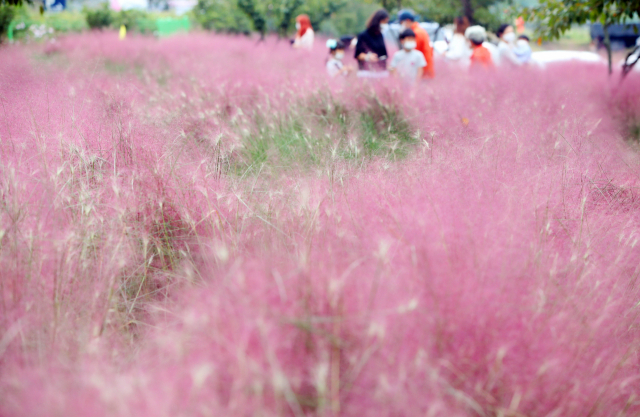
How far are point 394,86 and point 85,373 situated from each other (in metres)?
4.05

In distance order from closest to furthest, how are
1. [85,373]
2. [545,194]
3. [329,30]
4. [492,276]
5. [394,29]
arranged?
[85,373], [492,276], [545,194], [394,29], [329,30]

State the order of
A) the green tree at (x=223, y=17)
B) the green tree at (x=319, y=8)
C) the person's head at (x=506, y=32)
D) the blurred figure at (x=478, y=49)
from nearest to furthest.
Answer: the blurred figure at (x=478, y=49)
the person's head at (x=506, y=32)
the green tree at (x=319, y=8)
the green tree at (x=223, y=17)

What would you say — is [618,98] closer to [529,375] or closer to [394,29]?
[529,375]

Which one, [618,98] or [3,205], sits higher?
[3,205]

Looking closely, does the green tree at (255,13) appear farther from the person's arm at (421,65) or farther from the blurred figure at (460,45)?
the person's arm at (421,65)

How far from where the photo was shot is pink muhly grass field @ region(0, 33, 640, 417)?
1.17 m

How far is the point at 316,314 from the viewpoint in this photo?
128 centimetres

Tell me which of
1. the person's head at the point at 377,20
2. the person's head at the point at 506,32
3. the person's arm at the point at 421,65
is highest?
the person's head at the point at 377,20

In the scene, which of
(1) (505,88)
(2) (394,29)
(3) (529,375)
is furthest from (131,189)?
(2) (394,29)

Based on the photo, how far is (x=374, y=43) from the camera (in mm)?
5996

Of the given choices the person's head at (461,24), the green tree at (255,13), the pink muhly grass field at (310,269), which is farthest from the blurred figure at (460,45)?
the green tree at (255,13)

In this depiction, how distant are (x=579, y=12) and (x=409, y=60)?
198cm

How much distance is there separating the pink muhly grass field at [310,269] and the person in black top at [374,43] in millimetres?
2636

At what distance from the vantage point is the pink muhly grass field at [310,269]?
3.82ft
